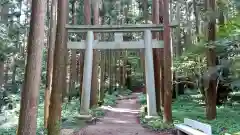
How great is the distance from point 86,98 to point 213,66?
6350 millimetres

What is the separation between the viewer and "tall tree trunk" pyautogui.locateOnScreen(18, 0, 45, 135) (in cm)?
529

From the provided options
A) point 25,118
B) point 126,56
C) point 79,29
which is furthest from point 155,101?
point 126,56

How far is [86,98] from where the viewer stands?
544 inches

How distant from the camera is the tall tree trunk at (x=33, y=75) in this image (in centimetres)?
529

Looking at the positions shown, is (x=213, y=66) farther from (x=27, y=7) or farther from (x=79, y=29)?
(x=27, y=7)

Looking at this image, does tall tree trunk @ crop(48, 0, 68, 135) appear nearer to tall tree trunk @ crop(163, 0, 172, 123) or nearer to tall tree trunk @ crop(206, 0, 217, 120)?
tall tree trunk @ crop(163, 0, 172, 123)

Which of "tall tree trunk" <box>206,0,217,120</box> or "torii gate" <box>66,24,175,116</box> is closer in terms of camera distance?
"tall tree trunk" <box>206,0,217,120</box>

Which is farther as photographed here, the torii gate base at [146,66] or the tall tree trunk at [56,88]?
the torii gate base at [146,66]

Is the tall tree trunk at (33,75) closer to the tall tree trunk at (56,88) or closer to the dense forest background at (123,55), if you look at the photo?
the dense forest background at (123,55)

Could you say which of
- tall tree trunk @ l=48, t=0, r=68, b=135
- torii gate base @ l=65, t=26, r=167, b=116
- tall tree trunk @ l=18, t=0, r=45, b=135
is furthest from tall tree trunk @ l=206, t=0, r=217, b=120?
tall tree trunk @ l=18, t=0, r=45, b=135

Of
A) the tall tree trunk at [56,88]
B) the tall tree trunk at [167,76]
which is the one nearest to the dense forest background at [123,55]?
the tall tree trunk at [56,88]

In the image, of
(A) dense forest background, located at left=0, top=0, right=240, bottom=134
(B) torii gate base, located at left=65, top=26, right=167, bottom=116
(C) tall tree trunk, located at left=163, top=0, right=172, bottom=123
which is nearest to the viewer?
(A) dense forest background, located at left=0, top=0, right=240, bottom=134

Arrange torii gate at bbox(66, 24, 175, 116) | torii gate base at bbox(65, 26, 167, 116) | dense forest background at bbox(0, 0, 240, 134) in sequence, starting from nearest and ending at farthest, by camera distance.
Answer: dense forest background at bbox(0, 0, 240, 134) < torii gate base at bbox(65, 26, 167, 116) < torii gate at bbox(66, 24, 175, 116)

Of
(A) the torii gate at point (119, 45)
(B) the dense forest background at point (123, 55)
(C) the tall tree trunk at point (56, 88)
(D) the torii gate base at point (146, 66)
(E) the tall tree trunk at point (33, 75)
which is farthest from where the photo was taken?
(A) the torii gate at point (119, 45)
